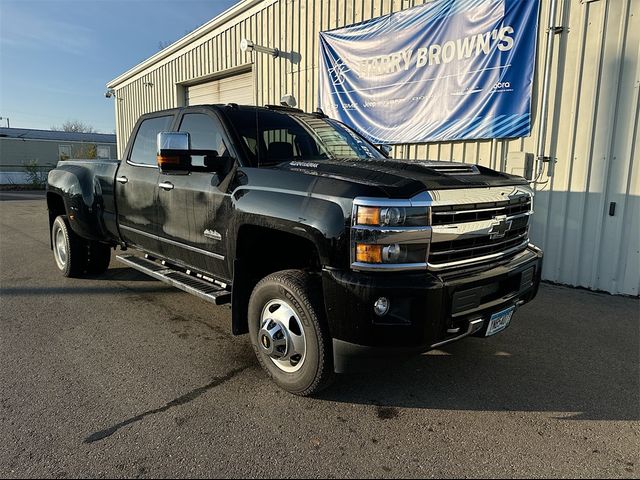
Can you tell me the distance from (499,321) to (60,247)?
18.9 ft

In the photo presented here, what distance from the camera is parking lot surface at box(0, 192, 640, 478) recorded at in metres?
2.40

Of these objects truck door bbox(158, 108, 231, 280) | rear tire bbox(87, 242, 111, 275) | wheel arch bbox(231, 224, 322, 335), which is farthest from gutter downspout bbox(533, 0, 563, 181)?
rear tire bbox(87, 242, 111, 275)

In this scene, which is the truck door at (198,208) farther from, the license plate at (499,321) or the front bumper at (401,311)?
the license plate at (499,321)

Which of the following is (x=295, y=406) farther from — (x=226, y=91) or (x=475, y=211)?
(x=226, y=91)

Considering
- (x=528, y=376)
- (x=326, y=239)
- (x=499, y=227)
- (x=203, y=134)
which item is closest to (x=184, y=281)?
(x=203, y=134)

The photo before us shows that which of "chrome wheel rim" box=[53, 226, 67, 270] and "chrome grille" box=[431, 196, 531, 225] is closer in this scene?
"chrome grille" box=[431, 196, 531, 225]

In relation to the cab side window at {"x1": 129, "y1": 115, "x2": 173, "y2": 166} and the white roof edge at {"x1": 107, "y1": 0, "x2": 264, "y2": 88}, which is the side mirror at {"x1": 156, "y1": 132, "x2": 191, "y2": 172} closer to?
the cab side window at {"x1": 129, "y1": 115, "x2": 173, "y2": 166}

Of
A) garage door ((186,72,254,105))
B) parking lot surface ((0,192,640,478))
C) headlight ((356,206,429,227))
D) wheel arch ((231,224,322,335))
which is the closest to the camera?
parking lot surface ((0,192,640,478))

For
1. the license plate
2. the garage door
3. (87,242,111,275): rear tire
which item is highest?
the garage door

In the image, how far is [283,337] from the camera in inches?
119

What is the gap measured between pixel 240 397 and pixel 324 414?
587mm

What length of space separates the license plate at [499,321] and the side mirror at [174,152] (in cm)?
238

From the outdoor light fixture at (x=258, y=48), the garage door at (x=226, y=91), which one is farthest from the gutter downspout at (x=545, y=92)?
the garage door at (x=226, y=91)

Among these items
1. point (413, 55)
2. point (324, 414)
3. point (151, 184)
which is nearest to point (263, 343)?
point (324, 414)
